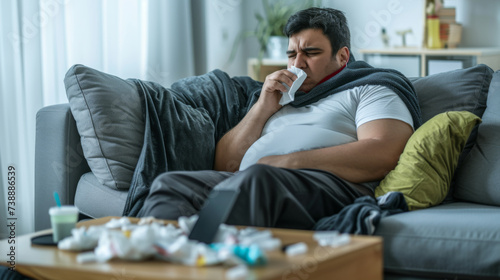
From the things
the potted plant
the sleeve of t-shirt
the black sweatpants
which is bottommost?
the black sweatpants

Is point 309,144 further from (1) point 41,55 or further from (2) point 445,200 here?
(1) point 41,55

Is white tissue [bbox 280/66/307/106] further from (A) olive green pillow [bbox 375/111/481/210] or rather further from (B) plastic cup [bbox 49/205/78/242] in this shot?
(B) plastic cup [bbox 49/205/78/242]

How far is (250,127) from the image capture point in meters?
2.18

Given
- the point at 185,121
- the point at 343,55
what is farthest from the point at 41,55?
the point at 343,55

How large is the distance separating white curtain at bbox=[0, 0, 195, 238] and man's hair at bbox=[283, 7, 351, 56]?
104 centimetres

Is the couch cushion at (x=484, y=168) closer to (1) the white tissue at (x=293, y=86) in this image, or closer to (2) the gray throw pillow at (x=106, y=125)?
(1) the white tissue at (x=293, y=86)

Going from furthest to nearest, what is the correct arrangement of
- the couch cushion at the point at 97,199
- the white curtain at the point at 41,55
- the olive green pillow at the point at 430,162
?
the white curtain at the point at 41,55 < the couch cushion at the point at 97,199 < the olive green pillow at the point at 430,162

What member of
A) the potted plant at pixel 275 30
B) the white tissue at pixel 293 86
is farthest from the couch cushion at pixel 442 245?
the potted plant at pixel 275 30

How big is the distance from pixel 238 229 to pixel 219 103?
3.24ft

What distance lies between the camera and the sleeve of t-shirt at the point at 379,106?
6.49 ft

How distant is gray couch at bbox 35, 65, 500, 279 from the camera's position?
155 centimetres

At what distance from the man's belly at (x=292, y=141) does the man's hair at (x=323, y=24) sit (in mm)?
366

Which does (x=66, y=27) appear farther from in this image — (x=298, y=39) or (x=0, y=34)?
(x=298, y=39)

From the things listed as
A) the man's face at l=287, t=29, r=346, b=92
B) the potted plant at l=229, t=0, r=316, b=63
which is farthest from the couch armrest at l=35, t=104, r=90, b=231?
the potted plant at l=229, t=0, r=316, b=63
